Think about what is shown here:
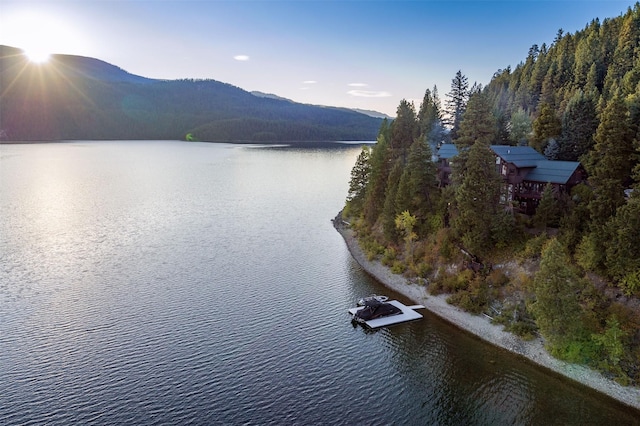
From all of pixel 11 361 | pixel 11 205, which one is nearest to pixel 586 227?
pixel 11 361

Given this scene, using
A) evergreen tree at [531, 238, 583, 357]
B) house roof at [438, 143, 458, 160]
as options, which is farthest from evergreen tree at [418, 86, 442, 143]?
evergreen tree at [531, 238, 583, 357]

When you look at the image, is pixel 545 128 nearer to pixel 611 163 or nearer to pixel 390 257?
pixel 611 163

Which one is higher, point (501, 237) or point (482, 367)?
point (501, 237)

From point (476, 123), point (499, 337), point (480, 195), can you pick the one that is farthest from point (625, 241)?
point (476, 123)

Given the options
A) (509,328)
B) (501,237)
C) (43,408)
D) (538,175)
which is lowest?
(43,408)

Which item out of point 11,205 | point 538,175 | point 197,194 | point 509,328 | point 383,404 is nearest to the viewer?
point 383,404

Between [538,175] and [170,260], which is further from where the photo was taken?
[170,260]

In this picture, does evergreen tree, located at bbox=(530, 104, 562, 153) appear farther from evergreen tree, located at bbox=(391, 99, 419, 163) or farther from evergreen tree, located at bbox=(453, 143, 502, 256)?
evergreen tree, located at bbox=(453, 143, 502, 256)

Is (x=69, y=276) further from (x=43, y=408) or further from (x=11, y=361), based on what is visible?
(x=43, y=408)
